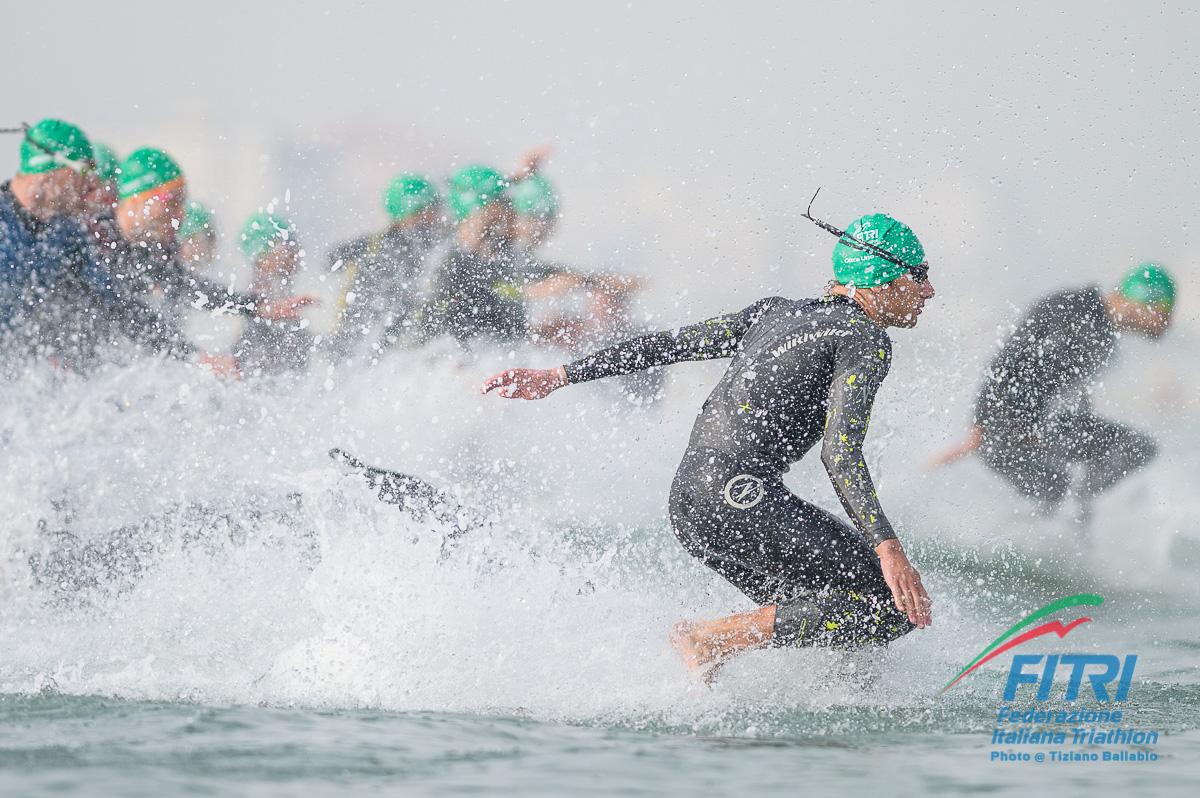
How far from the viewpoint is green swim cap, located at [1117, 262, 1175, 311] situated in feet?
22.2

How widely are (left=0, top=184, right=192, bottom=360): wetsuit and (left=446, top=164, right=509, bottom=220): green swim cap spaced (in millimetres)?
2224

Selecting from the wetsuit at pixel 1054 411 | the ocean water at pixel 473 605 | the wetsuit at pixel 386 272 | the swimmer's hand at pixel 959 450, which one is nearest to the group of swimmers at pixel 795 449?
the ocean water at pixel 473 605

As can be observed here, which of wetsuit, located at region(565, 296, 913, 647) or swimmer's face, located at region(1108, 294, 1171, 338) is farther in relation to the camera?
swimmer's face, located at region(1108, 294, 1171, 338)

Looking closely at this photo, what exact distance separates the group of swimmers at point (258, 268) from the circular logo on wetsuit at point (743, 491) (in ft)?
12.2

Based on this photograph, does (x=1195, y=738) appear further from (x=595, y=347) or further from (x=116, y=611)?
(x=595, y=347)

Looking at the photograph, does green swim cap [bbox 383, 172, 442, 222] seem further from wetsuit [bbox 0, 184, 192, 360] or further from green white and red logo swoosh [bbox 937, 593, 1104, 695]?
green white and red logo swoosh [bbox 937, 593, 1104, 695]

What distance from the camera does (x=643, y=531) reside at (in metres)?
8.41

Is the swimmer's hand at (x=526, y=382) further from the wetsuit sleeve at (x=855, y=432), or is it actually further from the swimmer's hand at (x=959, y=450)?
the swimmer's hand at (x=959, y=450)

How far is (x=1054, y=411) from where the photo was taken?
6.62 m

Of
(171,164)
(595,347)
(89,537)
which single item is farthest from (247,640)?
(595,347)

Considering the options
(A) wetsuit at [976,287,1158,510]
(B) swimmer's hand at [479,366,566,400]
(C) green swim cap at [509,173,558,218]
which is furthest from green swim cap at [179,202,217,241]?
(A) wetsuit at [976,287,1158,510]

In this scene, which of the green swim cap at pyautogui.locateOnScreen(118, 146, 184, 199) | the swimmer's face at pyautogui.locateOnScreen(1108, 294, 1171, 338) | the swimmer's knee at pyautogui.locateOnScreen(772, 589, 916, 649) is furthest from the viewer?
the swimmer's face at pyautogui.locateOnScreen(1108, 294, 1171, 338)

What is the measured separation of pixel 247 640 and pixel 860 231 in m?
2.64

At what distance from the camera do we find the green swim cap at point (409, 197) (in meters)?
7.65
